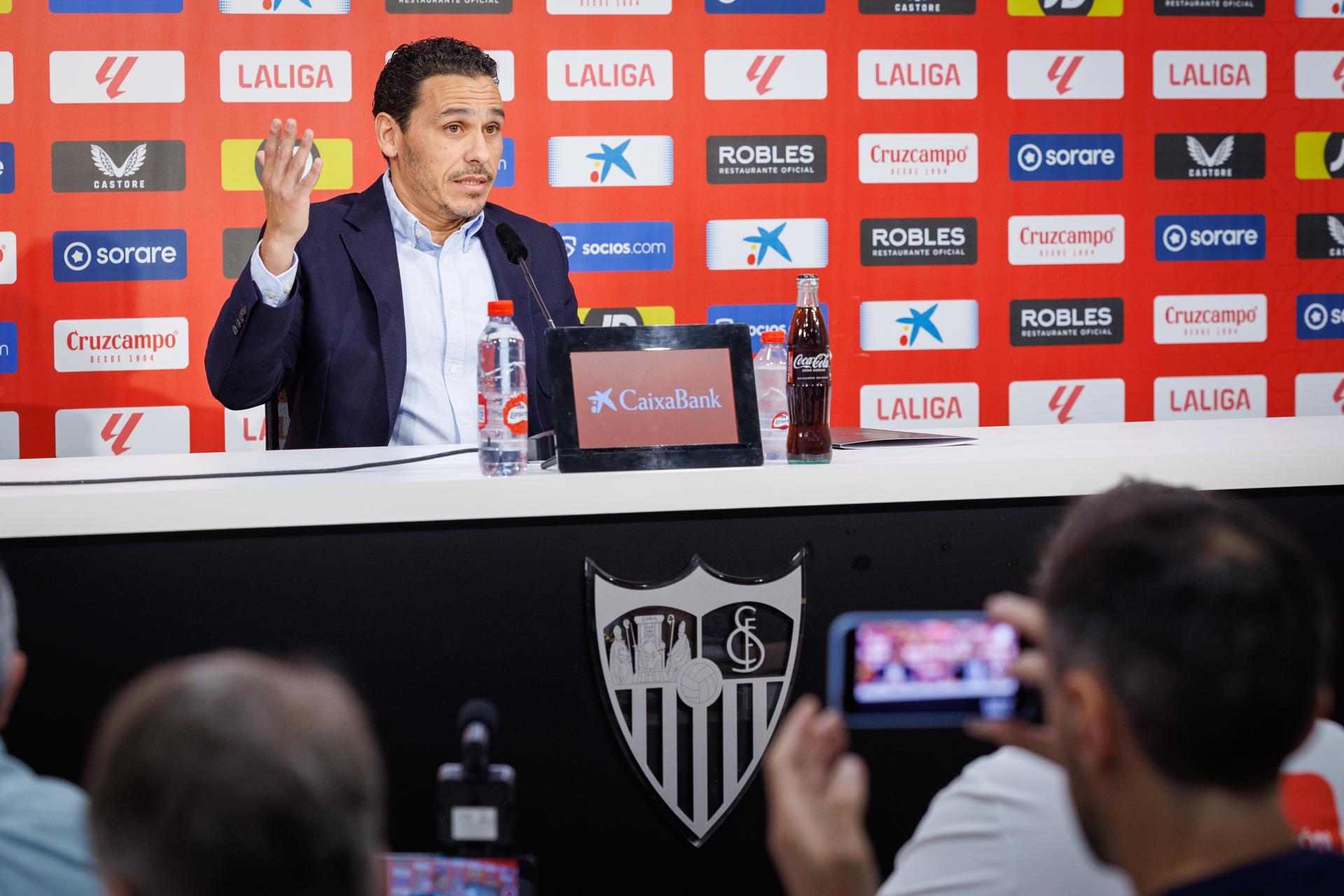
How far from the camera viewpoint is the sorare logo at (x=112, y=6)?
312 centimetres

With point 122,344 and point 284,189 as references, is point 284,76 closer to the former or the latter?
point 122,344

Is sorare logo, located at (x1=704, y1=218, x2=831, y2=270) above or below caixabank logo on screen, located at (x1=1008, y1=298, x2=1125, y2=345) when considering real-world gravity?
above

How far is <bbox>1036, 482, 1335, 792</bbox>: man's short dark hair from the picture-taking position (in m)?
0.63

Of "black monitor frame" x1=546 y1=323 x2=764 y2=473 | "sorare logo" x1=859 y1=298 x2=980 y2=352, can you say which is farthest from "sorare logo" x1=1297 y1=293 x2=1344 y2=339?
"black monitor frame" x1=546 y1=323 x2=764 y2=473

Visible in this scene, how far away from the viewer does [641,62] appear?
3.31 meters

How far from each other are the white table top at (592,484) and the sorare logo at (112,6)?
74.2 inches

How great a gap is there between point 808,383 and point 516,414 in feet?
1.26

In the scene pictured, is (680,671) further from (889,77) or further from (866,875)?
(889,77)

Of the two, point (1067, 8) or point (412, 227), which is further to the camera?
point (1067, 8)

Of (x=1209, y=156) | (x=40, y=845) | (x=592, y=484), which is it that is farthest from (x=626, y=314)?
(x=40, y=845)

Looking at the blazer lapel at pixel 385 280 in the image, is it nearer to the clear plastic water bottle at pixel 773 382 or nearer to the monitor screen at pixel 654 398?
the clear plastic water bottle at pixel 773 382

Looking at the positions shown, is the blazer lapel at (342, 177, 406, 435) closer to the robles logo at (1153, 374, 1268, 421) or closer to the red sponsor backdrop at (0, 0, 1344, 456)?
the red sponsor backdrop at (0, 0, 1344, 456)

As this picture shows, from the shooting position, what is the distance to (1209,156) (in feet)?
11.7

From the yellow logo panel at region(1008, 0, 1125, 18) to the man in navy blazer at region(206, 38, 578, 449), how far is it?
A: 1.68 m
